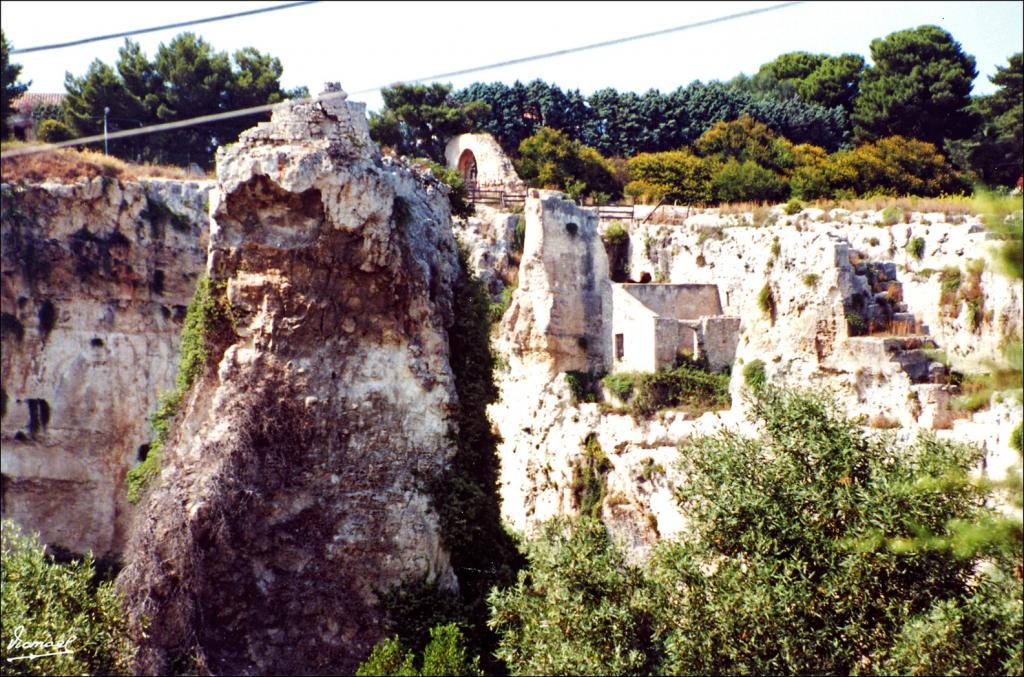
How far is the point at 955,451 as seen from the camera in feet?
41.2

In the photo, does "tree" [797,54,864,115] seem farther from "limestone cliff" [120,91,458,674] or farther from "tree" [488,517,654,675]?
"tree" [488,517,654,675]

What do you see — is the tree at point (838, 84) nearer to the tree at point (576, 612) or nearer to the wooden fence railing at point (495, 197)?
the wooden fence railing at point (495, 197)

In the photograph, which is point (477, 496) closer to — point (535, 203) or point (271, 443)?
point (271, 443)

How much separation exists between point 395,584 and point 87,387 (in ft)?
53.9

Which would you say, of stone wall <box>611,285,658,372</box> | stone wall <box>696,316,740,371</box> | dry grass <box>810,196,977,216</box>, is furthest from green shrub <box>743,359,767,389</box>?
dry grass <box>810,196,977,216</box>

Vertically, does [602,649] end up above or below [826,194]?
below

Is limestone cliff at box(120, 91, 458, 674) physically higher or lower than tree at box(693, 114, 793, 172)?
lower

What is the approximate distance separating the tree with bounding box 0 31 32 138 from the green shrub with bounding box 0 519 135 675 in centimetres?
1992

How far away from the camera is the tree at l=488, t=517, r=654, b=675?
42.7 feet

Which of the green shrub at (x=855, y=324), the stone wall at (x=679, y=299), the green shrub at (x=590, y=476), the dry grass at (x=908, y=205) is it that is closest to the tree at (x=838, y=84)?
the dry grass at (x=908, y=205)

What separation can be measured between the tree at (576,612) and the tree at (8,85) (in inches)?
963

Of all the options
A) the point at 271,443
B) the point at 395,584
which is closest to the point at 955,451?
the point at 395,584

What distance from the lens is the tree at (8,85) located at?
32.9m

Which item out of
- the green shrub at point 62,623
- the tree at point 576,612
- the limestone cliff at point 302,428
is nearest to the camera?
the tree at point 576,612
